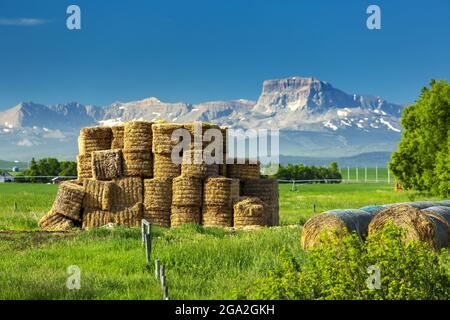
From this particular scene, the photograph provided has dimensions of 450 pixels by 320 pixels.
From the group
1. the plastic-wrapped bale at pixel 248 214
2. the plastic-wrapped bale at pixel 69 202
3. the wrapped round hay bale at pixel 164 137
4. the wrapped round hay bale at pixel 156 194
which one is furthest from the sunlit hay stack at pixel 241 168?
the plastic-wrapped bale at pixel 69 202

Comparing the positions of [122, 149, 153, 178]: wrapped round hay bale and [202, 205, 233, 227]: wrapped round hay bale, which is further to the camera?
[122, 149, 153, 178]: wrapped round hay bale

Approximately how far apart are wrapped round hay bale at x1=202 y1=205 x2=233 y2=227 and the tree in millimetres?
20363

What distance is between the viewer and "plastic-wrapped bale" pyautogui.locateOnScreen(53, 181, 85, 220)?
23.3 m

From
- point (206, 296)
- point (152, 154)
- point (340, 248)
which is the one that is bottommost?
point (206, 296)

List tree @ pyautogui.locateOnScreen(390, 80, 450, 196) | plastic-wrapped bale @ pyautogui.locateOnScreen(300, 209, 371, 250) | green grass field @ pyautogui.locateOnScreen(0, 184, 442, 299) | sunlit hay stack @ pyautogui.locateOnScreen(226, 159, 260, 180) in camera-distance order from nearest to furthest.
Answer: green grass field @ pyautogui.locateOnScreen(0, 184, 442, 299) → plastic-wrapped bale @ pyautogui.locateOnScreen(300, 209, 371, 250) → sunlit hay stack @ pyautogui.locateOnScreen(226, 159, 260, 180) → tree @ pyautogui.locateOnScreen(390, 80, 450, 196)

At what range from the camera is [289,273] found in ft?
29.3

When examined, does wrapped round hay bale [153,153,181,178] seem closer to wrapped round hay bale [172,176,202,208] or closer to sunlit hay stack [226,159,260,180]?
wrapped round hay bale [172,176,202,208]

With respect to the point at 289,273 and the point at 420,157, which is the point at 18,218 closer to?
the point at 289,273

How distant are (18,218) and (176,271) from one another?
45.9ft

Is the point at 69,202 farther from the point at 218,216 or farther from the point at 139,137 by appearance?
the point at 218,216

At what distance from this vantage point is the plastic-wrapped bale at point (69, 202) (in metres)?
23.3

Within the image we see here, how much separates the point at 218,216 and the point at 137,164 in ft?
10.3

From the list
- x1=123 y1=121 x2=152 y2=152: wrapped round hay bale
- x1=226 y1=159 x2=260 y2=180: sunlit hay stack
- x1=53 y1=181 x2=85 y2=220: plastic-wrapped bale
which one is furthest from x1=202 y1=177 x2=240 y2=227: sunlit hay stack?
x1=53 y1=181 x2=85 y2=220: plastic-wrapped bale
